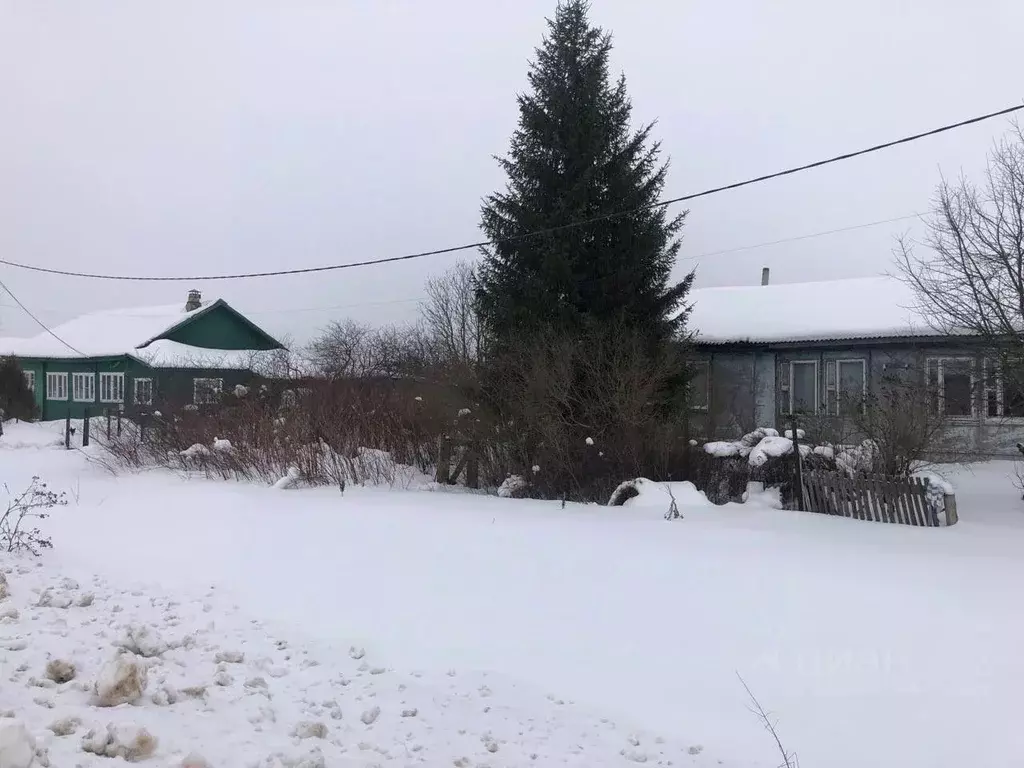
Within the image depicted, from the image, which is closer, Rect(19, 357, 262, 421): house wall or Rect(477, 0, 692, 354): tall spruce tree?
Rect(477, 0, 692, 354): tall spruce tree

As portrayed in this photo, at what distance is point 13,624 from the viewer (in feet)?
17.4

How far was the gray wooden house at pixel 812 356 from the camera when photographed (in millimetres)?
15211

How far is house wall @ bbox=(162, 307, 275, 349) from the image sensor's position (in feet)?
112

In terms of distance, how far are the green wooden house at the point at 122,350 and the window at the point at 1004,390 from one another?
24835 mm

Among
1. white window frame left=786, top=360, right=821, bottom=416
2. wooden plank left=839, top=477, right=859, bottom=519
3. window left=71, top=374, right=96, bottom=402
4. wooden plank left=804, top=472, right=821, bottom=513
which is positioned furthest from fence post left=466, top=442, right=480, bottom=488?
window left=71, top=374, right=96, bottom=402

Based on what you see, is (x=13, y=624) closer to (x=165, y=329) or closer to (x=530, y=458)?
(x=530, y=458)

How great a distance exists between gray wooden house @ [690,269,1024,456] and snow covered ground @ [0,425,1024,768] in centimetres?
669

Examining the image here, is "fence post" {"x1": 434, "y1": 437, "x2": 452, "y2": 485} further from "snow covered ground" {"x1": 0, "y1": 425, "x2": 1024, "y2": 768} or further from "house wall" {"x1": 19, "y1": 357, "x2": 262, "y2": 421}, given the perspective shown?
"house wall" {"x1": 19, "y1": 357, "x2": 262, "y2": 421}

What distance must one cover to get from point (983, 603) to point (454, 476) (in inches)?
340

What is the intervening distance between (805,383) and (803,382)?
6 centimetres

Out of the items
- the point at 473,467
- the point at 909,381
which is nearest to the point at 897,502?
the point at 909,381

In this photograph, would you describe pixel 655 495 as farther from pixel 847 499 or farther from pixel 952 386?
pixel 952 386

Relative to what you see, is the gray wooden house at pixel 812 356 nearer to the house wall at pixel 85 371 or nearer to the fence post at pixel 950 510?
the fence post at pixel 950 510

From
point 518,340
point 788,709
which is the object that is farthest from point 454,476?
point 788,709
